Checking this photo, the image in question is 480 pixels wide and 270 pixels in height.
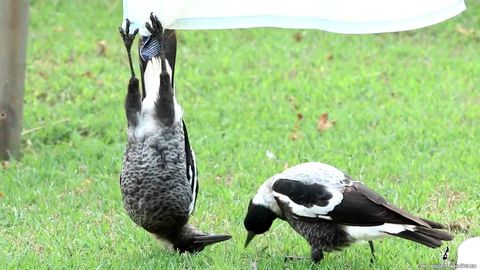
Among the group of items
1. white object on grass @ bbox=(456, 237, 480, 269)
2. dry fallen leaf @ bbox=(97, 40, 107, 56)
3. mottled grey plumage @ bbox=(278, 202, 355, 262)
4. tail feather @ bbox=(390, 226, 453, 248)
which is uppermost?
dry fallen leaf @ bbox=(97, 40, 107, 56)

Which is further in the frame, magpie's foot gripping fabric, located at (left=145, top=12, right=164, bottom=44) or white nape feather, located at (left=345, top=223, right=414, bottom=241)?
magpie's foot gripping fabric, located at (left=145, top=12, right=164, bottom=44)

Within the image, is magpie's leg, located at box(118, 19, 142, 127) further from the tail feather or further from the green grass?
the tail feather

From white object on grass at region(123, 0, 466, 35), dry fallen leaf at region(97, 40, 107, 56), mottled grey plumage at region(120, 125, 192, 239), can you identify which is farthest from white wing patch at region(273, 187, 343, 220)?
dry fallen leaf at region(97, 40, 107, 56)

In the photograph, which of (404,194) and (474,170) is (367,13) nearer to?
(404,194)

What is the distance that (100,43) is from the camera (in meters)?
9.91

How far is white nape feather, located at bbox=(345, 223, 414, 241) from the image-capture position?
5023 mm

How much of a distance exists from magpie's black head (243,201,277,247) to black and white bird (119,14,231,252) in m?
0.21

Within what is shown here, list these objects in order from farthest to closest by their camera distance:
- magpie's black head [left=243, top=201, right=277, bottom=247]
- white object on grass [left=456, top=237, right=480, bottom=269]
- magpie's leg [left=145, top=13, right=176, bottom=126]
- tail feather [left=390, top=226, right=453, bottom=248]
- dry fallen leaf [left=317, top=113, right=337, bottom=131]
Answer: dry fallen leaf [left=317, top=113, right=337, bottom=131] < magpie's black head [left=243, top=201, right=277, bottom=247] < magpie's leg [left=145, top=13, right=176, bottom=126] < tail feather [left=390, top=226, right=453, bottom=248] < white object on grass [left=456, top=237, right=480, bottom=269]

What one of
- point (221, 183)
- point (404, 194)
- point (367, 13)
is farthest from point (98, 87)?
point (367, 13)

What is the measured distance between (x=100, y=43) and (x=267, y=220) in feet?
15.9

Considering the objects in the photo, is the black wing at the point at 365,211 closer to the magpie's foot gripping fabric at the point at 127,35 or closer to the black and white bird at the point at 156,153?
the black and white bird at the point at 156,153

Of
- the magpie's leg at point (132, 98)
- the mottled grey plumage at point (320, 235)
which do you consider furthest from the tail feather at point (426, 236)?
the magpie's leg at point (132, 98)

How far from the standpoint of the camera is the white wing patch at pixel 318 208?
17.1 feet

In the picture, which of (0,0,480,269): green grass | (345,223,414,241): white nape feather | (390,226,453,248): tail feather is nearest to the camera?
(390,226,453,248): tail feather
